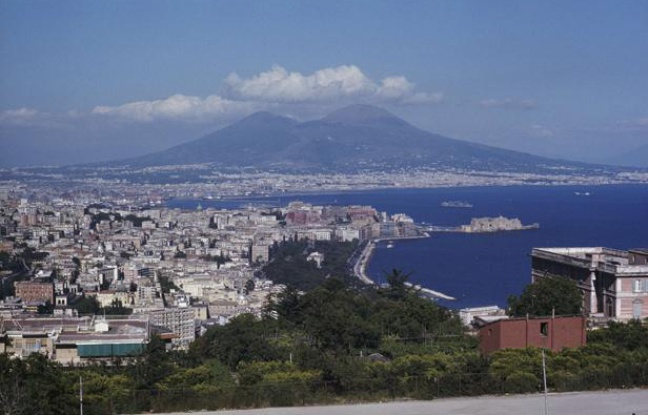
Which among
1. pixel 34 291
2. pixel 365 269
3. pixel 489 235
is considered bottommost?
pixel 365 269

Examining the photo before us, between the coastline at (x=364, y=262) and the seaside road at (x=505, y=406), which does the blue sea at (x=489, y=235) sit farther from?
the seaside road at (x=505, y=406)

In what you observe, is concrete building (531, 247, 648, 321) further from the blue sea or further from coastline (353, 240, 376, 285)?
coastline (353, 240, 376, 285)

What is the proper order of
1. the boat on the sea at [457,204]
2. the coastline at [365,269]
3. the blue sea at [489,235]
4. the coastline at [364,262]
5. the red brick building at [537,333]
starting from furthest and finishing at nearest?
the boat on the sea at [457,204]
the coastline at [364,262]
the blue sea at [489,235]
the coastline at [365,269]
the red brick building at [537,333]

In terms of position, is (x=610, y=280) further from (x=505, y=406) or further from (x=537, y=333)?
(x=505, y=406)

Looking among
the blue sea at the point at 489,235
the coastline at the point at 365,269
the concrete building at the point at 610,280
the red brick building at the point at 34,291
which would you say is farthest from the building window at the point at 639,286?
the red brick building at the point at 34,291

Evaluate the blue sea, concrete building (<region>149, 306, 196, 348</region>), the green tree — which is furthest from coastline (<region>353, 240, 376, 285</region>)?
the green tree

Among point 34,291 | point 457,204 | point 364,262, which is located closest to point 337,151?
point 457,204
